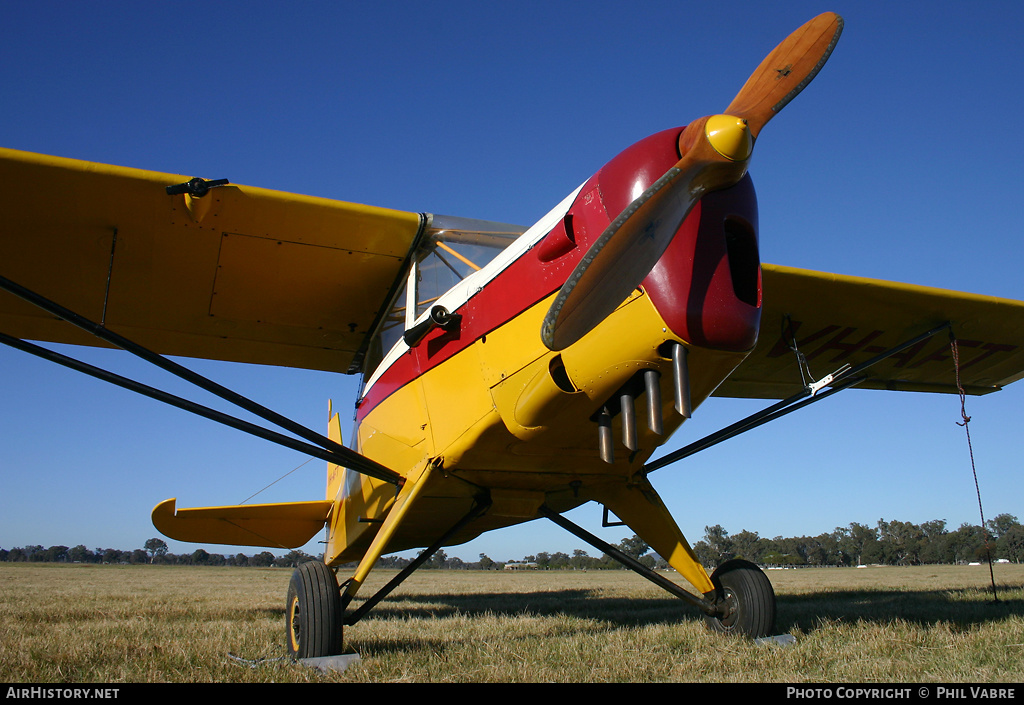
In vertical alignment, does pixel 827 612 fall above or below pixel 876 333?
below

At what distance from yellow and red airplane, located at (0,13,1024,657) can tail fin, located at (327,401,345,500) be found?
13 centimetres

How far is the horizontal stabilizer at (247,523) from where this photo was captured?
6758mm

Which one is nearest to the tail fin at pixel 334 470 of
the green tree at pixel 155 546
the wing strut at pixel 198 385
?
the wing strut at pixel 198 385

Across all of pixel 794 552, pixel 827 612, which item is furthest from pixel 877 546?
pixel 827 612

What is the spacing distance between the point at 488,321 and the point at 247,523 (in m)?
4.69

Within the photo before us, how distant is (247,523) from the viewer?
7.20m

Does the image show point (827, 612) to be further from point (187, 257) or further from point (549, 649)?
point (187, 257)

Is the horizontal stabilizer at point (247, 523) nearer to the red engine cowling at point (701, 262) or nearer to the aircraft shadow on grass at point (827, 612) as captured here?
the aircraft shadow on grass at point (827, 612)

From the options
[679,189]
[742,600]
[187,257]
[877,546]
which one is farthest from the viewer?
[877,546]

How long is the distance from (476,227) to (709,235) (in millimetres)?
2322

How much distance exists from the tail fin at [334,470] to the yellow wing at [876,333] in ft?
14.1

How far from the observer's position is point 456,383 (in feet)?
13.6
